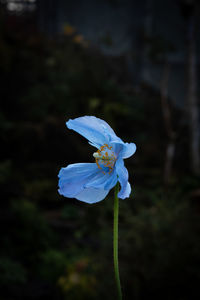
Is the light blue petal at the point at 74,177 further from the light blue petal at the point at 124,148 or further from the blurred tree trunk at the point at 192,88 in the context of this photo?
the blurred tree trunk at the point at 192,88

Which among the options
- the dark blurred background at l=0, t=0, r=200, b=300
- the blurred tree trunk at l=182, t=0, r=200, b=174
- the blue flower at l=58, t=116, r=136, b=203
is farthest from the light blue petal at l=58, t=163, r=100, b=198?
the blurred tree trunk at l=182, t=0, r=200, b=174

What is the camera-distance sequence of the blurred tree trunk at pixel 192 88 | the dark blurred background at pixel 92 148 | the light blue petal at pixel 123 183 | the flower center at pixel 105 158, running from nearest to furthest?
the light blue petal at pixel 123 183
the flower center at pixel 105 158
the dark blurred background at pixel 92 148
the blurred tree trunk at pixel 192 88

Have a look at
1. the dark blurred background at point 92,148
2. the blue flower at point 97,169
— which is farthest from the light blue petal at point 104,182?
the dark blurred background at point 92,148

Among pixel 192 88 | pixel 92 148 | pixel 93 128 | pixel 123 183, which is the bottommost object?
pixel 123 183

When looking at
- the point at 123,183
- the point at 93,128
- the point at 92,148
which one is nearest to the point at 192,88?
the point at 92,148

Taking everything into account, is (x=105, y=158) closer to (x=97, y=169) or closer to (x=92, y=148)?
(x=97, y=169)

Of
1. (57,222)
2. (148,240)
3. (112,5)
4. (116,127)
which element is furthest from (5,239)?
(112,5)

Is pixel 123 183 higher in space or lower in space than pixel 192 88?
lower

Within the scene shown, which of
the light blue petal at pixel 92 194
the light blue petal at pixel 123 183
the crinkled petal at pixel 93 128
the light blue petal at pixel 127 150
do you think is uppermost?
the crinkled petal at pixel 93 128
